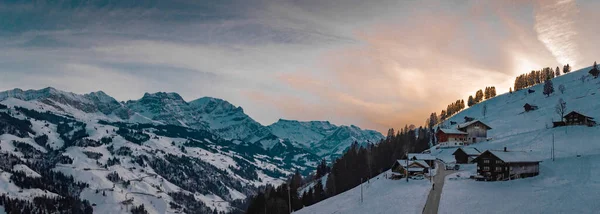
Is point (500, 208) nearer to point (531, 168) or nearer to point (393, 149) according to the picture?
point (531, 168)

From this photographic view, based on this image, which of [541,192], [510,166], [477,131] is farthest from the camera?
[477,131]

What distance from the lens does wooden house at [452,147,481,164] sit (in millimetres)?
114950

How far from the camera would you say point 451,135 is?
150 metres

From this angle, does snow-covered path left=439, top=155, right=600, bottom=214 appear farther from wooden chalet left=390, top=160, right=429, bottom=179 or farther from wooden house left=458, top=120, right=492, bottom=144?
wooden house left=458, top=120, right=492, bottom=144

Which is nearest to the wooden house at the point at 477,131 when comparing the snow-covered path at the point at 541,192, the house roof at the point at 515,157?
the snow-covered path at the point at 541,192

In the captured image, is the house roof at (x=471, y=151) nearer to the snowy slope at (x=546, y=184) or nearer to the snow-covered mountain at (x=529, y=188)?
the snow-covered mountain at (x=529, y=188)

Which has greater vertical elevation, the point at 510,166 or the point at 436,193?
the point at 510,166

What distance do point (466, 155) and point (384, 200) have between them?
43.5 metres

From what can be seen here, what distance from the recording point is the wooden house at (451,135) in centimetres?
14962

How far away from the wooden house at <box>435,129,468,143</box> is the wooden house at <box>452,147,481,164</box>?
30.4 metres

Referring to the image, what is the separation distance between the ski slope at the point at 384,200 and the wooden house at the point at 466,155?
926 inches

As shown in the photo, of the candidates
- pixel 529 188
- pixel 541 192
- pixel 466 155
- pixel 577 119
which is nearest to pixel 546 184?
pixel 529 188

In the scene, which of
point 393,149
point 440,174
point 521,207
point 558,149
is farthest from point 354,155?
point 521,207

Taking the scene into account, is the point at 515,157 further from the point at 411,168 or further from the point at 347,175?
the point at 347,175
